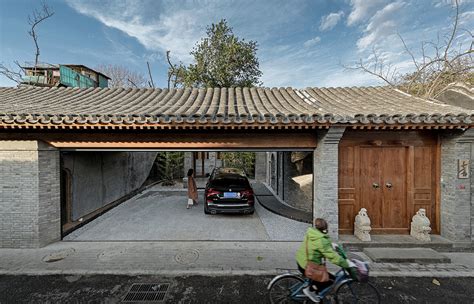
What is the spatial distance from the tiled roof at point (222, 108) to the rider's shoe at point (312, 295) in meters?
2.96

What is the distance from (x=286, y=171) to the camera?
373 inches

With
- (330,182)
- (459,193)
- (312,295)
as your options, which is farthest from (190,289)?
(459,193)

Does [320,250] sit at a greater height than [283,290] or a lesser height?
greater

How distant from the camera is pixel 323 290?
3268mm

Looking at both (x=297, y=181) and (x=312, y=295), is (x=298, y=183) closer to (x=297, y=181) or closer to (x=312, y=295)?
(x=297, y=181)

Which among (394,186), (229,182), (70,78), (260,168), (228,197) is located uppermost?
(70,78)

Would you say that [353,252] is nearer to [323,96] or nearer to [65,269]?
[323,96]

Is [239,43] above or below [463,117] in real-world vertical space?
above

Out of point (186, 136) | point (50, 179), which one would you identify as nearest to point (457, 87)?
point (186, 136)

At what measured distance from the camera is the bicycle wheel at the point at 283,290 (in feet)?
11.3

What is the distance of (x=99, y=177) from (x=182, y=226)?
4161 millimetres

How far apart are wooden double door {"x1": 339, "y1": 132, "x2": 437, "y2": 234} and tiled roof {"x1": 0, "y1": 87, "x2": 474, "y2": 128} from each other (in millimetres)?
1106

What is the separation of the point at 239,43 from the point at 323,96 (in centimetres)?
1059

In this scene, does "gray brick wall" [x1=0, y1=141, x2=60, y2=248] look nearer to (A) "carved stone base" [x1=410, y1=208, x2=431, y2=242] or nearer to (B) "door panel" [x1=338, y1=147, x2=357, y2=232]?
(B) "door panel" [x1=338, y1=147, x2=357, y2=232]
